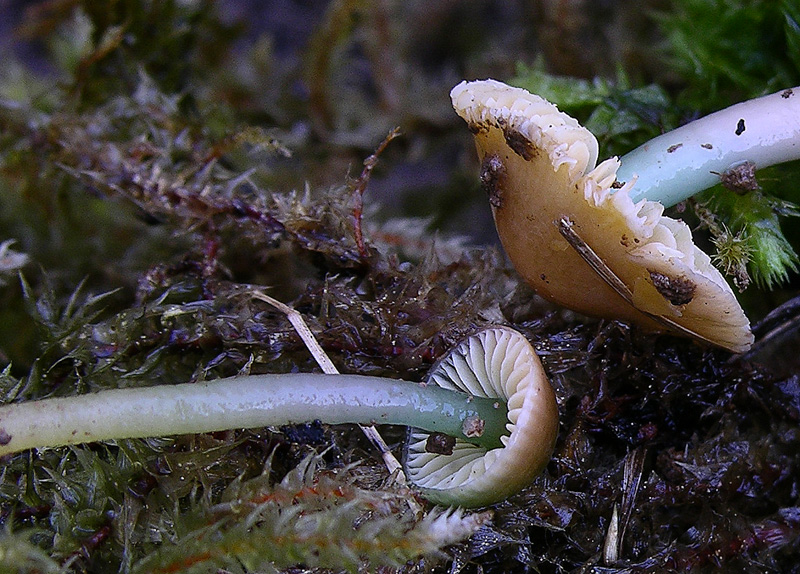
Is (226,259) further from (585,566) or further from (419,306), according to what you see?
(585,566)

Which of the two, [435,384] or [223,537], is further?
[435,384]

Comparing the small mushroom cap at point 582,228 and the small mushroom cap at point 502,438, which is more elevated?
the small mushroom cap at point 582,228

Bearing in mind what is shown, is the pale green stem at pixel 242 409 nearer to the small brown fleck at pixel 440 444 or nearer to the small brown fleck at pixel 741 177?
the small brown fleck at pixel 440 444

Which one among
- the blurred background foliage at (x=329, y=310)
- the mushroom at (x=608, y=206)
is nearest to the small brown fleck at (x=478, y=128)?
the mushroom at (x=608, y=206)

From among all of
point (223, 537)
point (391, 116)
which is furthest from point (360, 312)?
point (391, 116)

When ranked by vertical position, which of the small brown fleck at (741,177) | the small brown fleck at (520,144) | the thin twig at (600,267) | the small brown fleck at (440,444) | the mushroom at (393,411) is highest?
the small brown fleck at (520,144)

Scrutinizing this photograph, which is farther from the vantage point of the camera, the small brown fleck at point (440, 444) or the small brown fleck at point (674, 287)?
the small brown fleck at point (440, 444)
